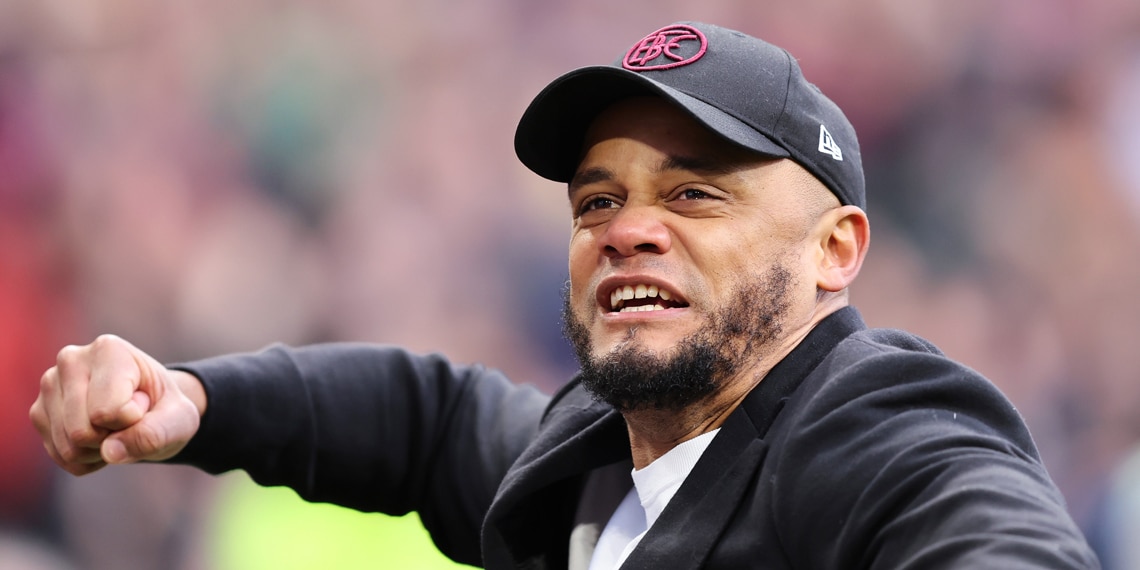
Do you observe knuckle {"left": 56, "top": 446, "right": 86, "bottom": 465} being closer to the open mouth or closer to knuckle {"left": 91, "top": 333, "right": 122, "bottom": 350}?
knuckle {"left": 91, "top": 333, "right": 122, "bottom": 350}

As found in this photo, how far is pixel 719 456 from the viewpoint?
138 cm

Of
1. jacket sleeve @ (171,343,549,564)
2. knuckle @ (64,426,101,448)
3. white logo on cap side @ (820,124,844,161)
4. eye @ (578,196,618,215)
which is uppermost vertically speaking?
white logo on cap side @ (820,124,844,161)

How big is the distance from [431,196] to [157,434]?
1.56 m

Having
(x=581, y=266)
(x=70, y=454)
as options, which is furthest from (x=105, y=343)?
(x=581, y=266)

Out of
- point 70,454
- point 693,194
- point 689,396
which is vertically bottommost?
point 70,454

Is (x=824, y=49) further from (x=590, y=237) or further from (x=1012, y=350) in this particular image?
(x=590, y=237)

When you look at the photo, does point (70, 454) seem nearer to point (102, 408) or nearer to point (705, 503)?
point (102, 408)

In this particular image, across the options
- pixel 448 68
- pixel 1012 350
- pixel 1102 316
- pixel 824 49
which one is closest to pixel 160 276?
pixel 448 68

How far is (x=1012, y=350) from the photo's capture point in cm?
312

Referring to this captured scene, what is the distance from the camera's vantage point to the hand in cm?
150

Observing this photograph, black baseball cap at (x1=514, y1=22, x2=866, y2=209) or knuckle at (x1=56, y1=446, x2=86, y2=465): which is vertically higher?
black baseball cap at (x1=514, y1=22, x2=866, y2=209)

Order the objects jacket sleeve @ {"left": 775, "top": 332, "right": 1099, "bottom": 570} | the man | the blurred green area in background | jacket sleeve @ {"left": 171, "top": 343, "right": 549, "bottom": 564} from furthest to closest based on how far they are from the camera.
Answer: the blurred green area in background < jacket sleeve @ {"left": 171, "top": 343, "right": 549, "bottom": 564} < the man < jacket sleeve @ {"left": 775, "top": 332, "right": 1099, "bottom": 570}

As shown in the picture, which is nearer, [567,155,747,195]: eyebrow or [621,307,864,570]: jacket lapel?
[621,307,864,570]: jacket lapel

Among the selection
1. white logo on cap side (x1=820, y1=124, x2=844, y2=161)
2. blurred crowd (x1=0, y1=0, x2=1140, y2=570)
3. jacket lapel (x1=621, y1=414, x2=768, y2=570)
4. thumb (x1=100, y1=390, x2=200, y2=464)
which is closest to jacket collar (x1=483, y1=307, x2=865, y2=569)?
jacket lapel (x1=621, y1=414, x2=768, y2=570)
